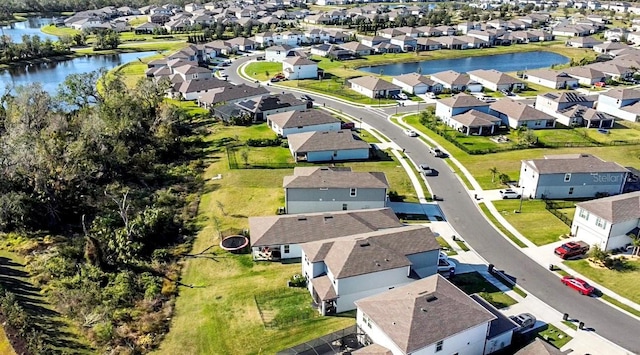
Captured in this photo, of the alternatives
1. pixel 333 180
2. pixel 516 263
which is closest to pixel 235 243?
pixel 333 180

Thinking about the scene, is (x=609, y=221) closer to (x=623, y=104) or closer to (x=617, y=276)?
(x=617, y=276)

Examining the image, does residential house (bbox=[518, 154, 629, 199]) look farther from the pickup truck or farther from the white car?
the white car

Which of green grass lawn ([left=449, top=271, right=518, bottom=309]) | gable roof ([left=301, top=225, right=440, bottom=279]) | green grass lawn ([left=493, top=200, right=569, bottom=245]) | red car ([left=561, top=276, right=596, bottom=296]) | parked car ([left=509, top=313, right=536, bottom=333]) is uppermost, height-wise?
gable roof ([left=301, top=225, right=440, bottom=279])

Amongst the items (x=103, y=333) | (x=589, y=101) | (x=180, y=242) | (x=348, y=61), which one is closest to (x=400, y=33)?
(x=348, y=61)

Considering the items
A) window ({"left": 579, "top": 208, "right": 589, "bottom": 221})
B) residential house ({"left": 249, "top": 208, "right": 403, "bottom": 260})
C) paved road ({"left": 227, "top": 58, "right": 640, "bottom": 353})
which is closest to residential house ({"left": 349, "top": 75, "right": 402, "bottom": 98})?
paved road ({"left": 227, "top": 58, "right": 640, "bottom": 353})

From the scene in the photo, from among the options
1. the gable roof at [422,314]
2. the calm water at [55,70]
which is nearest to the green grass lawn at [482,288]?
the gable roof at [422,314]

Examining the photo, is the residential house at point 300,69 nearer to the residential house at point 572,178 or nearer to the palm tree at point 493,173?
the palm tree at point 493,173

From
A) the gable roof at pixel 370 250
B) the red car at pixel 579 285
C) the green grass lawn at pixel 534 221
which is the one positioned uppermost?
the gable roof at pixel 370 250
